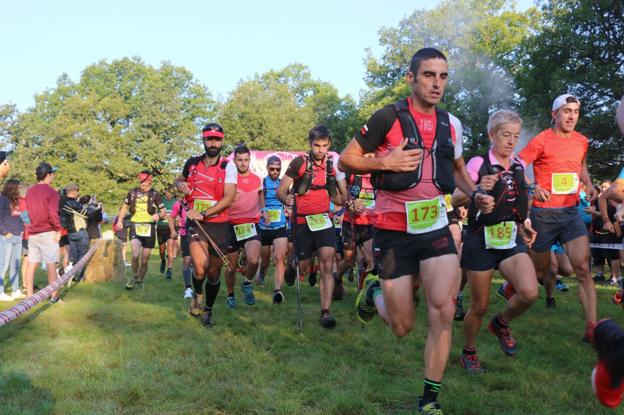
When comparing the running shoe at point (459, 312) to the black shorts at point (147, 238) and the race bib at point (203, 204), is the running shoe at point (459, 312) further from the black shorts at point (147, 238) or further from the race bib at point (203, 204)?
the black shorts at point (147, 238)

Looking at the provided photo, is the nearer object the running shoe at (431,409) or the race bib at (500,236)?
the running shoe at (431,409)

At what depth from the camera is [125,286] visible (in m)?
11.5

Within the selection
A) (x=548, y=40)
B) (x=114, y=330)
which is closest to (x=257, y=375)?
(x=114, y=330)

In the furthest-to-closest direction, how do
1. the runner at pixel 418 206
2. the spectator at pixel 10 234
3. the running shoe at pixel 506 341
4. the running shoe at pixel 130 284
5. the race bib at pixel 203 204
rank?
the running shoe at pixel 130 284 < the spectator at pixel 10 234 < the race bib at pixel 203 204 < the running shoe at pixel 506 341 < the runner at pixel 418 206

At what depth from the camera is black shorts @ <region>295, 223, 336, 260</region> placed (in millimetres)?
7570

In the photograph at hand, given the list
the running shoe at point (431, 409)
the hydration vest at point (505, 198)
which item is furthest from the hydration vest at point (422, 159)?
the running shoe at point (431, 409)

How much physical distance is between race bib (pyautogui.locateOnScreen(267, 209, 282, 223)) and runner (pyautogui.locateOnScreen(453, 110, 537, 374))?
4.73m

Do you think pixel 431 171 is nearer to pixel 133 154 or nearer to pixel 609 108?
pixel 609 108

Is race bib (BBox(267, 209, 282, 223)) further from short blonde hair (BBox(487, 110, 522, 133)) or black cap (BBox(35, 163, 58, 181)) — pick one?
short blonde hair (BBox(487, 110, 522, 133))

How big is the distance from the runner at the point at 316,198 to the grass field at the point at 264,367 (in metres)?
0.87

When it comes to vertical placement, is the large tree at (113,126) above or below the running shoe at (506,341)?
above

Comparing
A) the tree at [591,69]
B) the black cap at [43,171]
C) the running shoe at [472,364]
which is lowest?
the running shoe at [472,364]

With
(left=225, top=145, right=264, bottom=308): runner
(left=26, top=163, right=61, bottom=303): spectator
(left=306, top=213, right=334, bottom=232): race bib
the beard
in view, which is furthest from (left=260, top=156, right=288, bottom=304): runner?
(left=26, top=163, right=61, bottom=303): spectator

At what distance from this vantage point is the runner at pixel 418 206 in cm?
383
